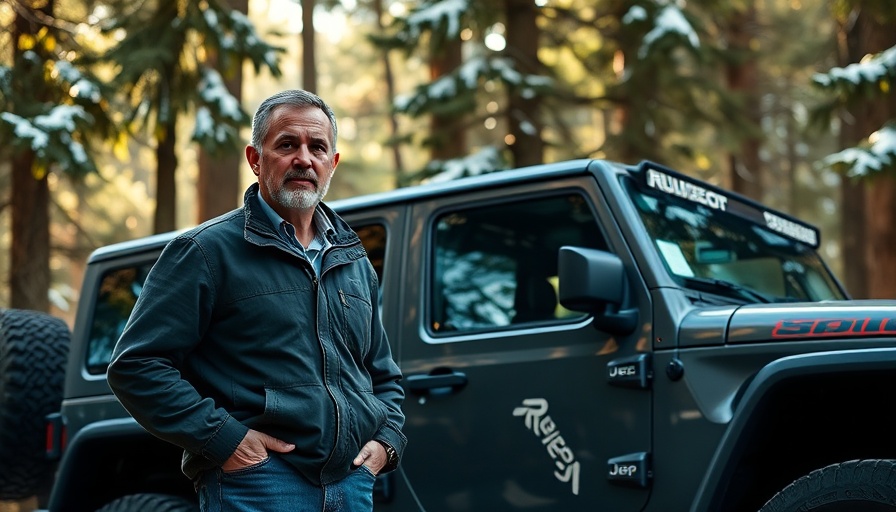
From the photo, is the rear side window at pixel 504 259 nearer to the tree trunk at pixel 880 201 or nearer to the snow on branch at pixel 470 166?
the snow on branch at pixel 470 166

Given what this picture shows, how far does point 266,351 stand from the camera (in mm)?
2674

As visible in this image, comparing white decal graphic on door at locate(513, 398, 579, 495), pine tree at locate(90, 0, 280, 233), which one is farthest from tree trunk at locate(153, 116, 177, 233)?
white decal graphic on door at locate(513, 398, 579, 495)

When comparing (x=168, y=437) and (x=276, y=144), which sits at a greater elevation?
(x=276, y=144)

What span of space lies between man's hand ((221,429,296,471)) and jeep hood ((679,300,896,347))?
1564mm

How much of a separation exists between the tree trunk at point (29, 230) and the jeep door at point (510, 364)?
6960 millimetres

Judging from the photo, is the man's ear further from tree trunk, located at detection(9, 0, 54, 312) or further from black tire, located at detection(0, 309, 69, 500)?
tree trunk, located at detection(9, 0, 54, 312)

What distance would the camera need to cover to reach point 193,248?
2.70 meters

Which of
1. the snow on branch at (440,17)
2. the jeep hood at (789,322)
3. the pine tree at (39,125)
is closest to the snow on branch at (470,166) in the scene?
the snow on branch at (440,17)

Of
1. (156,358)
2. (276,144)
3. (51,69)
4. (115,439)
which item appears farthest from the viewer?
(51,69)

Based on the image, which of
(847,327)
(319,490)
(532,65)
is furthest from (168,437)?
(532,65)

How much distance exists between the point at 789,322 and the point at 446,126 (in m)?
10.6

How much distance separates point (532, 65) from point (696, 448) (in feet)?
32.8

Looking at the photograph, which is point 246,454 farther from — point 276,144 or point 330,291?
point 276,144

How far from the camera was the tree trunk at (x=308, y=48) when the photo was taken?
16.6 meters
